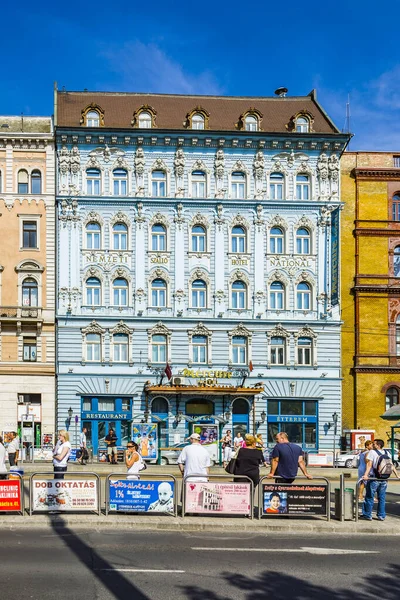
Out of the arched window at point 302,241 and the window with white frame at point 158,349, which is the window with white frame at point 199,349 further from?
the arched window at point 302,241

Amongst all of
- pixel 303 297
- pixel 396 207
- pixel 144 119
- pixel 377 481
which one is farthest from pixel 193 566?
pixel 396 207

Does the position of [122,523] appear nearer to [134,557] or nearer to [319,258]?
[134,557]

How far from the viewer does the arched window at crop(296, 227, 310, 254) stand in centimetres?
4759

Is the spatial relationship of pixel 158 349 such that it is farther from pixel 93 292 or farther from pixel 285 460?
pixel 285 460

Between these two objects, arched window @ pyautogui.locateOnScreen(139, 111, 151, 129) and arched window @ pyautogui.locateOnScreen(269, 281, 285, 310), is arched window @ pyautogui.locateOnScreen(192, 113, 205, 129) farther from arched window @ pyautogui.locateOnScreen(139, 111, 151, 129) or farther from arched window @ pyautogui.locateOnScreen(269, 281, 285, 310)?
arched window @ pyautogui.locateOnScreen(269, 281, 285, 310)


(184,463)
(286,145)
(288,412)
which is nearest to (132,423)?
(288,412)

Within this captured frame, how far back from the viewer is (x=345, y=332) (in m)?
48.6

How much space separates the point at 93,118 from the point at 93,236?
679cm

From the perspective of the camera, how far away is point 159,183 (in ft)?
155

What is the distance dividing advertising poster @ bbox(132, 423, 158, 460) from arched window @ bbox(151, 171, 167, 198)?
13565 mm

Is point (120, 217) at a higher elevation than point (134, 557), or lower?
higher

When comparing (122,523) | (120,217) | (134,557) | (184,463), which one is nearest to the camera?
(134,557)

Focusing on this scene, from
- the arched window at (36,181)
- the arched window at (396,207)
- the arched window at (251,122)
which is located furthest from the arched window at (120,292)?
the arched window at (396,207)

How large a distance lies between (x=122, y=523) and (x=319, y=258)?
105 feet
